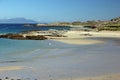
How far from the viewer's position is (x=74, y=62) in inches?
966

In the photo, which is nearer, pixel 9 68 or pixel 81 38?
pixel 9 68

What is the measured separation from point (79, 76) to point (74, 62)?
20.3ft

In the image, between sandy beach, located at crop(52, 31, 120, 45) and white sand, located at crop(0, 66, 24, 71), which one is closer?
white sand, located at crop(0, 66, 24, 71)

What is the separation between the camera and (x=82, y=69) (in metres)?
20.9

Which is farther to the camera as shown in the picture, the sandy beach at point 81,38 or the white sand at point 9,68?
the sandy beach at point 81,38

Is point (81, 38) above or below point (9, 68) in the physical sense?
below

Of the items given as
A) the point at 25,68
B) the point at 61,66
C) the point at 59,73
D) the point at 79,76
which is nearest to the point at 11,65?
the point at 25,68

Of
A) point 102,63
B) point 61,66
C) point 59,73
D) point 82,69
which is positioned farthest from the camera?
point 102,63

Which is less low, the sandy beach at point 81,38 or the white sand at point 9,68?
the white sand at point 9,68

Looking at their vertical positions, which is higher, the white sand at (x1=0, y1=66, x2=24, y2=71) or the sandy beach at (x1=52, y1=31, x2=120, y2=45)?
the white sand at (x1=0, y1=66, x2=24, y2=71)

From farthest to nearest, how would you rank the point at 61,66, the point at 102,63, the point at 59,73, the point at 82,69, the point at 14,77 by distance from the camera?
the point at 102,63 < the point at 61,66 < the point at 82,69 < the point at 59,73 < the point at 14,77

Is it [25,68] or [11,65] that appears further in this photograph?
[11,65]

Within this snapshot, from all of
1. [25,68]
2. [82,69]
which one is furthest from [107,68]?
[25,68]

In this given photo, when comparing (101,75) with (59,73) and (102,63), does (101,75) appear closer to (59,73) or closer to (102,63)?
(59,73)
